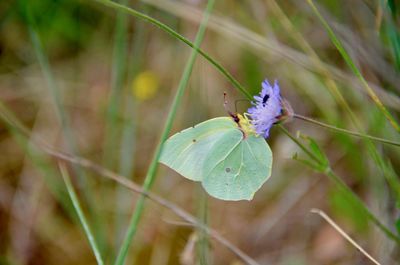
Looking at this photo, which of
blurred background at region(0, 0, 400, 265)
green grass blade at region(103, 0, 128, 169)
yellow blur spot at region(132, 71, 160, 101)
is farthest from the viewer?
yellow blur spot at region(132, 71, 160, 101)

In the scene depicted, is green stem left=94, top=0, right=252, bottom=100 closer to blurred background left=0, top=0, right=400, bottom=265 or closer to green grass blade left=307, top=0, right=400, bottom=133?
green grass blade left=307, top=0, right=400, bottom=133

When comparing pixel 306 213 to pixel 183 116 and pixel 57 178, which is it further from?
pixel 57 178

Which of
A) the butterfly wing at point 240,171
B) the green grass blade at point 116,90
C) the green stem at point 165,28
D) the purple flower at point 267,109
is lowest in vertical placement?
the butterfly wing at point 240,171

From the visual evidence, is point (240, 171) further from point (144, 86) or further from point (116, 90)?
point (144, 86)

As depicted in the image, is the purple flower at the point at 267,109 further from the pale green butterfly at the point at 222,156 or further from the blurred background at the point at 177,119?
the blurred background at the point at 177,119

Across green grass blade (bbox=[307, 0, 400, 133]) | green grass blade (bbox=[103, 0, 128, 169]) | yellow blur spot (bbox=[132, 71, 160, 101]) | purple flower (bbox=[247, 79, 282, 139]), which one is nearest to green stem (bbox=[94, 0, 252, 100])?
purple flower (bbox=[247, 79, 282, 139])

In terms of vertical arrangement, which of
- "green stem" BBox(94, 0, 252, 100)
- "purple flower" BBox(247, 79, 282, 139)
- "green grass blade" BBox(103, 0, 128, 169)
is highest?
"green grass blade" BBox(103, 0, 128, 169)

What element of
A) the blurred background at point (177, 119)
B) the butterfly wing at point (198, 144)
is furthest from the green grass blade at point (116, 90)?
the butterfly wing at point (198, 144)
